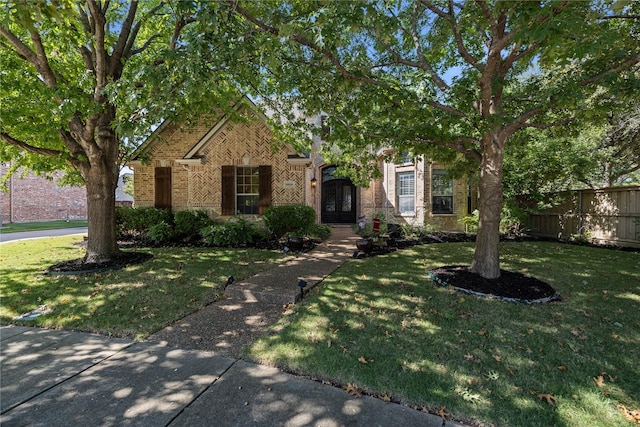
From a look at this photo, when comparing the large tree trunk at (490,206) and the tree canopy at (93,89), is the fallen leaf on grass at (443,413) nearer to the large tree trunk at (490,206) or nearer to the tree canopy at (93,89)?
the large tree trunk at (490,206)

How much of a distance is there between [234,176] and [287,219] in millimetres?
2970

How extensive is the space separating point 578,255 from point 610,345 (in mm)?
6082

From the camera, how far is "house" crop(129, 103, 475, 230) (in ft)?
36.9

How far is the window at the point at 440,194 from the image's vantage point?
13836 millimetres

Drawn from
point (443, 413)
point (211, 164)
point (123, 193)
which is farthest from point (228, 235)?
point (123, 193)

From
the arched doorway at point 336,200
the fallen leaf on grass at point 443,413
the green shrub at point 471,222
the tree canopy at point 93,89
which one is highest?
the tree canopy at point 93,89

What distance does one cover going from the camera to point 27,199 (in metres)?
22.8

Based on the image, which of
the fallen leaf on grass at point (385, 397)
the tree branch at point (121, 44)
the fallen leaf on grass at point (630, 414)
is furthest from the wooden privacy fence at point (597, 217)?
the tree branch at point (121, 44)

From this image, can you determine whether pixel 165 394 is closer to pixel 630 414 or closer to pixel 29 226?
pixel 630 414

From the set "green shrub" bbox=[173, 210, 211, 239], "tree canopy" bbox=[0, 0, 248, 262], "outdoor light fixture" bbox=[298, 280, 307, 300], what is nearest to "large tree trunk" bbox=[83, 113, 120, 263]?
"tree canopy" bbox=[0, 0, 248, 262]

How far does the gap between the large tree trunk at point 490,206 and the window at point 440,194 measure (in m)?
8.42

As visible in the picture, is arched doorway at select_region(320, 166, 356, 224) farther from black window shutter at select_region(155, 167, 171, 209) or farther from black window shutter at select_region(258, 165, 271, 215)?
black window shutter at select_region(155, 167, 171, 209)

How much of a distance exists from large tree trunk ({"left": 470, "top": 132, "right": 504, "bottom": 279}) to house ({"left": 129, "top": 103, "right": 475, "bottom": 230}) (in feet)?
14.0

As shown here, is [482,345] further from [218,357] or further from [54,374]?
[54,374]
